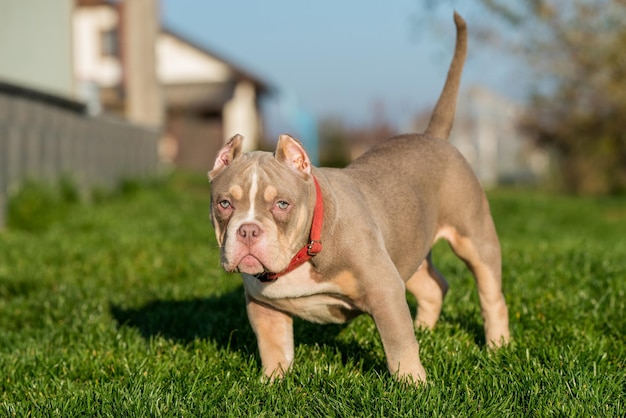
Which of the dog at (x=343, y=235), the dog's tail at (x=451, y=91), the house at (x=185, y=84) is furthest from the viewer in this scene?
the house at (x=185, y=84)

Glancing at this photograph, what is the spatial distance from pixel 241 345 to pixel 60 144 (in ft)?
23.9

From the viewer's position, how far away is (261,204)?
3.45 metres

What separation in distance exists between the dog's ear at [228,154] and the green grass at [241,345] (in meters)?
0.43

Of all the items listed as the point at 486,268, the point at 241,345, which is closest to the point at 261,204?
the point at 241,345

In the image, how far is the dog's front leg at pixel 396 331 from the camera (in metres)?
3.63

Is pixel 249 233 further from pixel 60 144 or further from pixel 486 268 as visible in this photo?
pixel 60 144

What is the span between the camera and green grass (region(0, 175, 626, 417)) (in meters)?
3.47

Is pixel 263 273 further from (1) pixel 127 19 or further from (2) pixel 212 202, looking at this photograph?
(1) pixel 127 19

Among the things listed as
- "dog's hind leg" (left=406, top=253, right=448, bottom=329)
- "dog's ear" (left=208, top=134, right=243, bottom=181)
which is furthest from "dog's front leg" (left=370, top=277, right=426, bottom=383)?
"dog's hind leg" (left=406, top=253, right=448, bottom=329)

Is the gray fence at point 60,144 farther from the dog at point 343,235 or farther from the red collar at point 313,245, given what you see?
the red collar at point 313,245

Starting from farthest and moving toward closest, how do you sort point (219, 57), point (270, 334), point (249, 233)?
point (219, 57) < point (270, 334) < point (249, 233)

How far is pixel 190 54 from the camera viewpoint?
110 ft

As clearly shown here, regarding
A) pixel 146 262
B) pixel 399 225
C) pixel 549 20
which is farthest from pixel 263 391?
pixel 549 20

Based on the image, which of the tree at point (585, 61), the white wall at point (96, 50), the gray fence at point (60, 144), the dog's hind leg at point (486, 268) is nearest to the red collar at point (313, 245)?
the dog's hind leg at point (486, 268)
